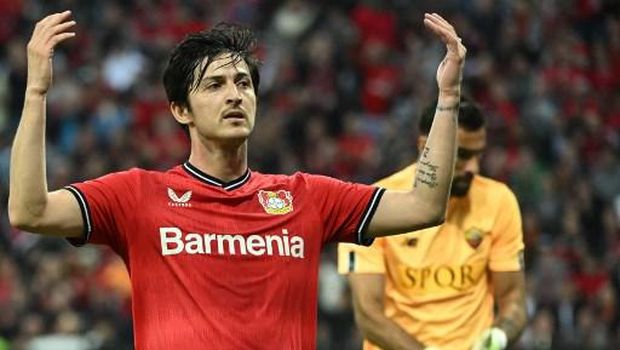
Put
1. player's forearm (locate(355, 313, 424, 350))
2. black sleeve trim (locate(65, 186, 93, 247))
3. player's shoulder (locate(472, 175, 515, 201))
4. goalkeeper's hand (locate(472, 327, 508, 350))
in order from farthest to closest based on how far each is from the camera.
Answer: player's shoulder (locate(472, 175, 515, 201))
player's forearm (locate(355, 313, 424, 350))
goalkeeper's hand (locate(472, 327, 508, 350))
black sleeve trim (locate(65, 186, 93, 247))

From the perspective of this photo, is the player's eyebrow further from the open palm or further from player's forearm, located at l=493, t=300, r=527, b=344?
player's forearm, located at l=493, t=300, r=527, b=344

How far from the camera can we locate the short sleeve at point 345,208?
5387 mm

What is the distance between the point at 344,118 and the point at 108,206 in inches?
415

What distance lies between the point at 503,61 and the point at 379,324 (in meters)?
9.80

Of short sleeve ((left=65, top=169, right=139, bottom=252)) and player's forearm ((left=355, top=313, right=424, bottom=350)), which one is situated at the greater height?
short sleeve ((left=65, top=169, right=139, bottom=252))

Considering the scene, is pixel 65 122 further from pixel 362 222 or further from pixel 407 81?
pixel 362 222

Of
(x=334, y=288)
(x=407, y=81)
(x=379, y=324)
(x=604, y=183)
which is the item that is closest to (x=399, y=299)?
(x=379, y=324)

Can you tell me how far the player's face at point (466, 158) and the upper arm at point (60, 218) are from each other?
2512 millimetres

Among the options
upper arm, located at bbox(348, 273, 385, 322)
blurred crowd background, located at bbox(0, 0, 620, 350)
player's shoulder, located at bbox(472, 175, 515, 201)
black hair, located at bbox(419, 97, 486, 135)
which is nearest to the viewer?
upper arm, located at bbox(348, 273, 385, 322)

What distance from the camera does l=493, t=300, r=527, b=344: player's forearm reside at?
7.18m

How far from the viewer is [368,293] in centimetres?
710

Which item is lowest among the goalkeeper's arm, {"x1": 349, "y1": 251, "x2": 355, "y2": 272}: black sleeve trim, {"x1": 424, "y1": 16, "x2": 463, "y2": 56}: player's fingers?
the goalkeeper's arm

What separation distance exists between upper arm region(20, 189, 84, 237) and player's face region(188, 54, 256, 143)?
21.6 inches

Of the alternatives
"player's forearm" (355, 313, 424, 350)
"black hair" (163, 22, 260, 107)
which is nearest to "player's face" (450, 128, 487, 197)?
"player's forearm" (355, 313, 424, 350)
